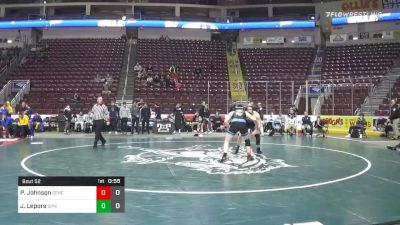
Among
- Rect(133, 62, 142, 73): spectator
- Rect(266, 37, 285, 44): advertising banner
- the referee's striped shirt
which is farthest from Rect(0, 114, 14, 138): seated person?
Rect(266, 37, 285, 44): advertising banner

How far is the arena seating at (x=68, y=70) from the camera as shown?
90.3 ft

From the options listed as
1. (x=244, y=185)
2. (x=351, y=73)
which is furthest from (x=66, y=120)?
(x=351, y=73)

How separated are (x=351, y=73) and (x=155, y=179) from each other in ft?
83.1

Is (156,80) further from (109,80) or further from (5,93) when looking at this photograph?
(5,93)

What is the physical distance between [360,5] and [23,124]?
2949 cm

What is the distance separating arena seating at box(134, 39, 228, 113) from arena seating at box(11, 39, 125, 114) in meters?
2.24

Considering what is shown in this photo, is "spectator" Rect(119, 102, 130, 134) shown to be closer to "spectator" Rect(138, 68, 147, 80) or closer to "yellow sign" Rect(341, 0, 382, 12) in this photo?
"spectator" Rect(138, 68, 147, 80)

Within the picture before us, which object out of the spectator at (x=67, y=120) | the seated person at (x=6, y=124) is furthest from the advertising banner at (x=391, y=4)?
the seated person at (x=6, y=124)

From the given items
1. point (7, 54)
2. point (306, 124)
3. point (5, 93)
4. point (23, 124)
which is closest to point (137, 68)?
point (5, 93)

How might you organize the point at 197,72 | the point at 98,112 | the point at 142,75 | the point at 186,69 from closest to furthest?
the point at 98,112, the point at 142,75, the point at 197,72, the point at 186,69

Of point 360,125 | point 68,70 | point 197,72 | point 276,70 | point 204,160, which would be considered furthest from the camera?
point 276,70
